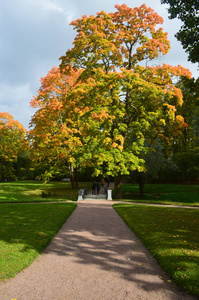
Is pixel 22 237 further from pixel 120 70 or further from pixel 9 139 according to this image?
pixel 9 139

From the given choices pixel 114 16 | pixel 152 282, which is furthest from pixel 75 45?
pixel 152 282

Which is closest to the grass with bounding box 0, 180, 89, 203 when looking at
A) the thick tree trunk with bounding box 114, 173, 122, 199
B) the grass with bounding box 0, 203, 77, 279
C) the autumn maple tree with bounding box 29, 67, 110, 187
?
the autumn maple tree with bounding box 29, 67, 110, 187

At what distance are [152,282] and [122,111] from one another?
44.3ft

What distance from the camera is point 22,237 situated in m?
7.05

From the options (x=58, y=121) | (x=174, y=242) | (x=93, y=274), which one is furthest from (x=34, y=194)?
(x=93, y=274)

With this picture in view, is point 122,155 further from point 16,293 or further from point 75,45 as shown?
point 16,293

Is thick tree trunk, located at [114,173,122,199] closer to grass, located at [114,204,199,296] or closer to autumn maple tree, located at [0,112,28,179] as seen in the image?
grass, located at [114,204,199,296]

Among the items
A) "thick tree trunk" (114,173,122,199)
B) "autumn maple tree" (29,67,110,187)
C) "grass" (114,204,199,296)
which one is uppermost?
"autumn maple tree" (29,67,110,187)

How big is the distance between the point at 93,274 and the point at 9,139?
38.7 metres

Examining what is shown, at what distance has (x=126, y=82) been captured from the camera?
1423cm

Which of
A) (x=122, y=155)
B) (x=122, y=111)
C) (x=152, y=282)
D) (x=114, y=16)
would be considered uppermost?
(x=114, y=16)

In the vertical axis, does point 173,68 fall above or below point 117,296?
above

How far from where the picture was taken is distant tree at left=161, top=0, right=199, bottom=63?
1153 cm

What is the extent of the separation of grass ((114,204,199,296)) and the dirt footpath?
0.73 feet
